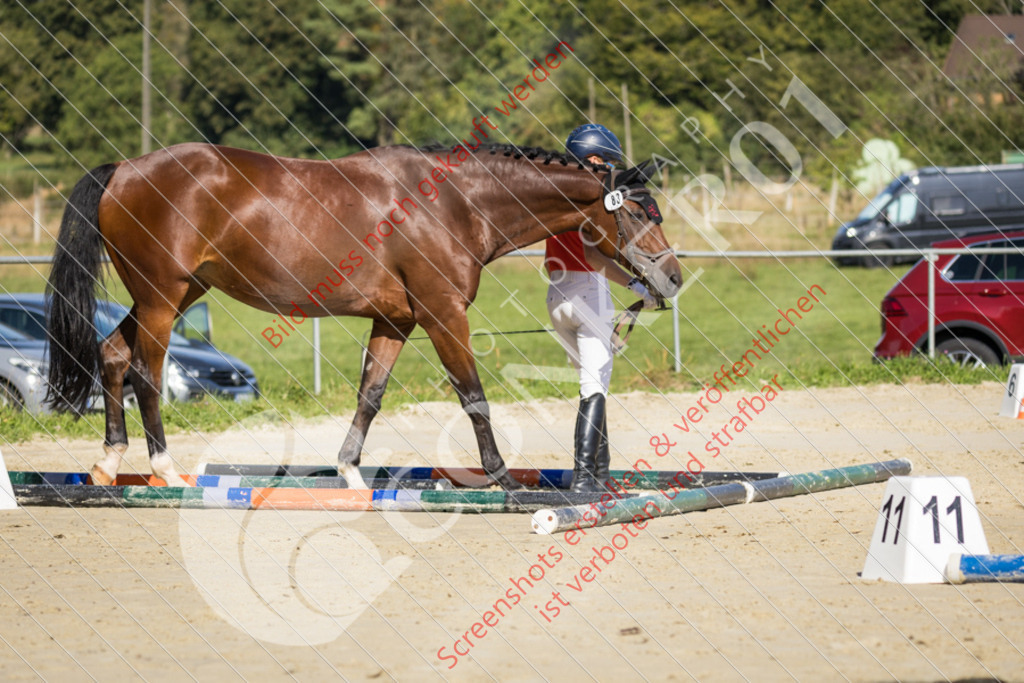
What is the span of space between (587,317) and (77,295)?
312cm

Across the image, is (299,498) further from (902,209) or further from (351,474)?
(902,209)

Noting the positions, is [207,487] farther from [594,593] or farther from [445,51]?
[445,51]

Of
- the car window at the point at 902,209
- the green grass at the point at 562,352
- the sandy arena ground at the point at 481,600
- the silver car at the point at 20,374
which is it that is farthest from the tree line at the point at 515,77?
the sandy arena ground at the point at 481,600

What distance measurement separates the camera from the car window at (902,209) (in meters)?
26.9

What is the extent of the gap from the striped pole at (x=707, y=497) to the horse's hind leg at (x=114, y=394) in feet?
8.69

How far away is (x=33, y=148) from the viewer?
48500 mm

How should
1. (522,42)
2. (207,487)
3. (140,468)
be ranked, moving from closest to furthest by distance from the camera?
1. (207,487)
2. (140,468)
3. (522,42)

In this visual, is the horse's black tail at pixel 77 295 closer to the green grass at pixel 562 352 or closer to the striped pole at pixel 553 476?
the green grass at pixel 562 352

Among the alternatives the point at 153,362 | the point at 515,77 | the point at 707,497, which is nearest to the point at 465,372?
the point at 707,497

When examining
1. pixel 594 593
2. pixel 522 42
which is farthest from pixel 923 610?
pixel 522 42

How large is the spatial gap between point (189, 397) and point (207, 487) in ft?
17.7

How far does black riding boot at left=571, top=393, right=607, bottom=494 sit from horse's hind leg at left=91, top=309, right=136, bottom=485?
8.85ft

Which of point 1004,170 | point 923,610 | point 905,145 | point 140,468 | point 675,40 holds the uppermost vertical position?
point 675,40

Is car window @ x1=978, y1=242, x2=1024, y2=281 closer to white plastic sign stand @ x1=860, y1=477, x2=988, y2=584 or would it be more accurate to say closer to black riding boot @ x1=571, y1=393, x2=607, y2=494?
black riding boot @ x1=571, y1=393, x2=607, y2=494
